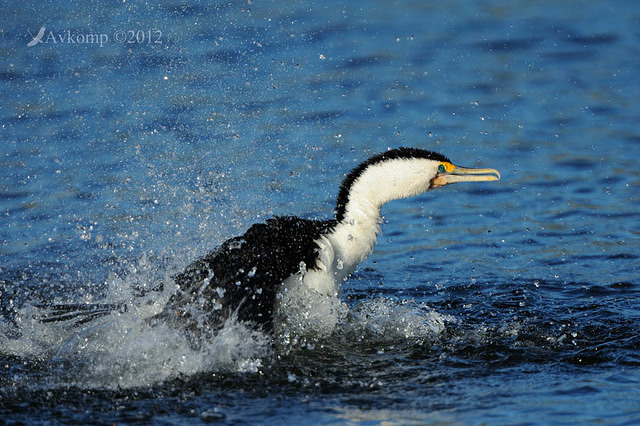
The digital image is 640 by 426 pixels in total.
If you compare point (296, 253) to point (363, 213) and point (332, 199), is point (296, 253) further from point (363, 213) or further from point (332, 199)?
point (332, 199)

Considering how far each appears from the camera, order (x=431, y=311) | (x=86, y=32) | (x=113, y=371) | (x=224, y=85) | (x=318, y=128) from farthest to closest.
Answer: (x=86, y=32) < (x=224, y=85) < (x=318, y=128) < (x=431, y=311) < (x=113, y=371)

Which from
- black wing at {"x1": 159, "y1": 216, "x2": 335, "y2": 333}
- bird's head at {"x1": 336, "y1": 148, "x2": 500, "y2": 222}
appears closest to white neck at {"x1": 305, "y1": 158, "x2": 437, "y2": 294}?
bird's head at {"x1": 336, "y1": 148, "x2": 500, "y2": 222}

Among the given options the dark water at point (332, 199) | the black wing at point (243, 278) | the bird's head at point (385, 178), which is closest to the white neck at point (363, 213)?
the bird's head at point (385, 178)

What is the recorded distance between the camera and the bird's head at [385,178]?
594cm

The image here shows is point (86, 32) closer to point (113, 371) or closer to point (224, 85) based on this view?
point (224, 85)

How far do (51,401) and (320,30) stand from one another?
8.13m

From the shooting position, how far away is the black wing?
5.34 metres

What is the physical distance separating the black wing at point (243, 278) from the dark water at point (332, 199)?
0.46 ft

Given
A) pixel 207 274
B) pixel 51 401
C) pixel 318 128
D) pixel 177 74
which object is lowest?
pixel 51 401

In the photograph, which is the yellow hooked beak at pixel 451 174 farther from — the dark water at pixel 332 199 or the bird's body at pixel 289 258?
the dark water at pixel 332 199

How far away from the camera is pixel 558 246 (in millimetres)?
7812

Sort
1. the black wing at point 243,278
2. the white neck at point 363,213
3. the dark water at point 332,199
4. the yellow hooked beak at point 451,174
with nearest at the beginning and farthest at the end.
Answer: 1. the dark water at point 332,199
2. the black wing at point 243,278
3. the white neck at point 363,213
4. the yellow hooked beak at point 451,174

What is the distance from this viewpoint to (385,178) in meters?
5.94

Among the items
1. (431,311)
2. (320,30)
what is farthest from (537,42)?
(431,311)
